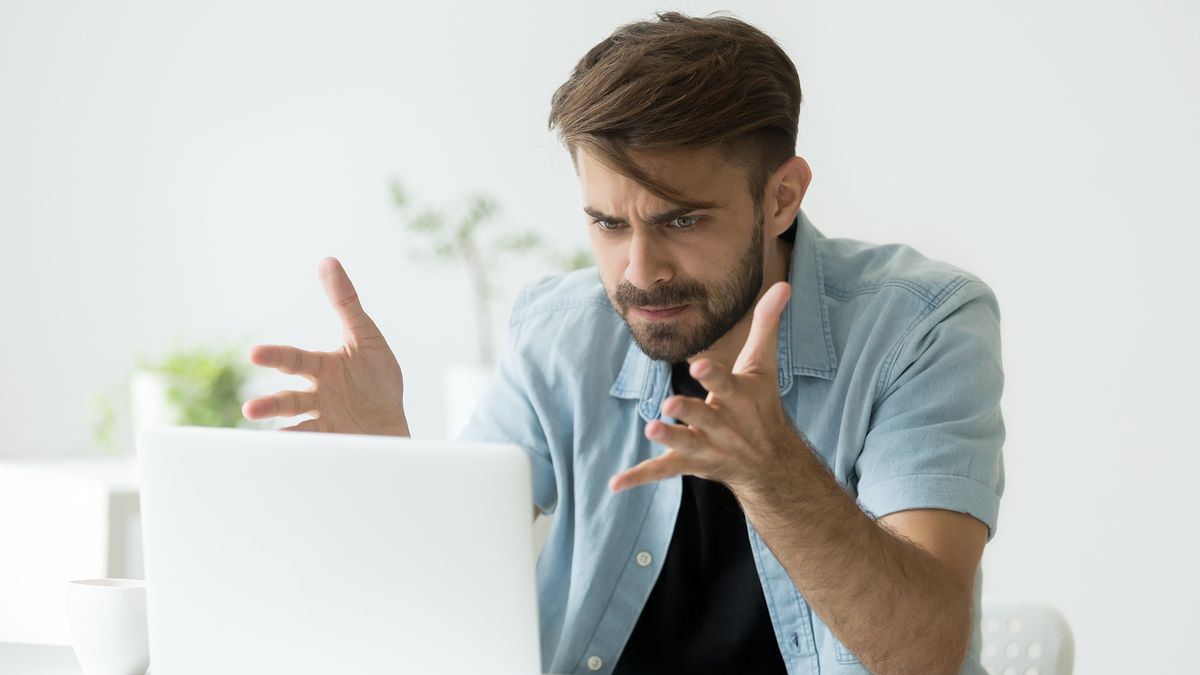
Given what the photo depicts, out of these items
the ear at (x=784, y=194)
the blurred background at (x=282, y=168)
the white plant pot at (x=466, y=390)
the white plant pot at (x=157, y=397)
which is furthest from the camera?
the blurred background at (x=282, y=168)

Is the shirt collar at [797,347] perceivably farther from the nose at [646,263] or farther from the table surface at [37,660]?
the table surface at [37,660]

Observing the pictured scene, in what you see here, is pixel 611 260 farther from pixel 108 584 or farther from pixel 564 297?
pixel 108 584

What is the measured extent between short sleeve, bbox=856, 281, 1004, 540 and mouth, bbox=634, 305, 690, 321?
0.24 metres

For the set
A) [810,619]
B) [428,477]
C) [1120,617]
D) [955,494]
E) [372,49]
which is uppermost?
[372,49]

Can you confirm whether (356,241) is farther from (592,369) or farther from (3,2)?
(592,369)

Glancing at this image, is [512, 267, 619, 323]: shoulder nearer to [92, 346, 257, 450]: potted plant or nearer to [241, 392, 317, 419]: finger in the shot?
[241, 392, 317, 419]: finger

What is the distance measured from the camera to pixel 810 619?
1.37 m

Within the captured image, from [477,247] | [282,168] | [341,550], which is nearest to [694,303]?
[341,550]

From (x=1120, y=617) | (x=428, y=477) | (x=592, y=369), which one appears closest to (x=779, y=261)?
(x=592, y=369)

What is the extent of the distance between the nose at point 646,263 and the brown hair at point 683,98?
0.19 ft

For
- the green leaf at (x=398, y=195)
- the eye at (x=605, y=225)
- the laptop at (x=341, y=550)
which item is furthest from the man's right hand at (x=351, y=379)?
the green leaf at (x=398, y=195)

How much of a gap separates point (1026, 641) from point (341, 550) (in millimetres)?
922

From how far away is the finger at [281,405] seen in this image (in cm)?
123

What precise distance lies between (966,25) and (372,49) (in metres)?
2.05
